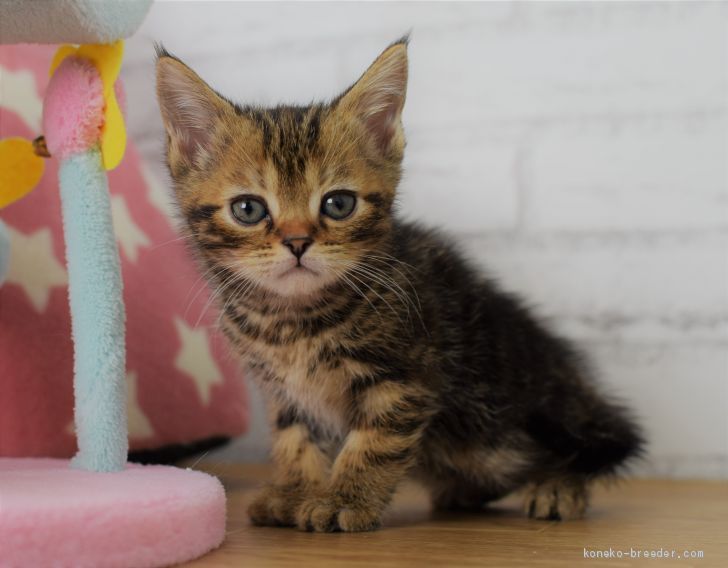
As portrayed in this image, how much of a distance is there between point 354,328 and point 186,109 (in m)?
0.40

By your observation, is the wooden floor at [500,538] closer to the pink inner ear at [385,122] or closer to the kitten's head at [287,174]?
the kitten's head at [287,174]

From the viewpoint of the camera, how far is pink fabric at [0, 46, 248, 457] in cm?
153

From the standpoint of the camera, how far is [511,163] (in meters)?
1.87

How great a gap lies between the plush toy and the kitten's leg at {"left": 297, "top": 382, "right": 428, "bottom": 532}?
208mm

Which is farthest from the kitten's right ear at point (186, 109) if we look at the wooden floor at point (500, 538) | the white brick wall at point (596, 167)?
the white brick wall at point (596, 167)

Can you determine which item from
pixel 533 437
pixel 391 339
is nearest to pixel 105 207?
pixel 391 339

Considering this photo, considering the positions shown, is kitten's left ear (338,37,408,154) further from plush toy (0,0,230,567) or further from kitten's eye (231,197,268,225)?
plush toy (0,0,230,567)

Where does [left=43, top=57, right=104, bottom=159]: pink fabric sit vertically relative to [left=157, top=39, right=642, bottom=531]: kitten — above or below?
above

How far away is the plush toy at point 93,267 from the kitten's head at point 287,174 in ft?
0.38

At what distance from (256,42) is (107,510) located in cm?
128

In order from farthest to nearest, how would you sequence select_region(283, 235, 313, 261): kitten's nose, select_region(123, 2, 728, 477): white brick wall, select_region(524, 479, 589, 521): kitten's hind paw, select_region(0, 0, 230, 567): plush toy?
1. select_region(123, 2, 728, 477): white brick wall
2. select_region(524, 479, 589, 521): kitten's hind paw
3. select_region(283, 235, 313, 261): kitten's nose
4. select_region(0, 0, 230, 567): plush toy

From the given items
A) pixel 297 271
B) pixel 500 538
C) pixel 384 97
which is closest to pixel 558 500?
pixel 500 538

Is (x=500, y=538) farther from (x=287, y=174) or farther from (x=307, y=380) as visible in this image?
(x=287, y=174)

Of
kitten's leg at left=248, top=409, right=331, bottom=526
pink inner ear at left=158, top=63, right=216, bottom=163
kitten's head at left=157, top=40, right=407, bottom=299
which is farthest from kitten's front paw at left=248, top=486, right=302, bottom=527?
pink inner ear at left=158, top=63, right=216, bottom=163
